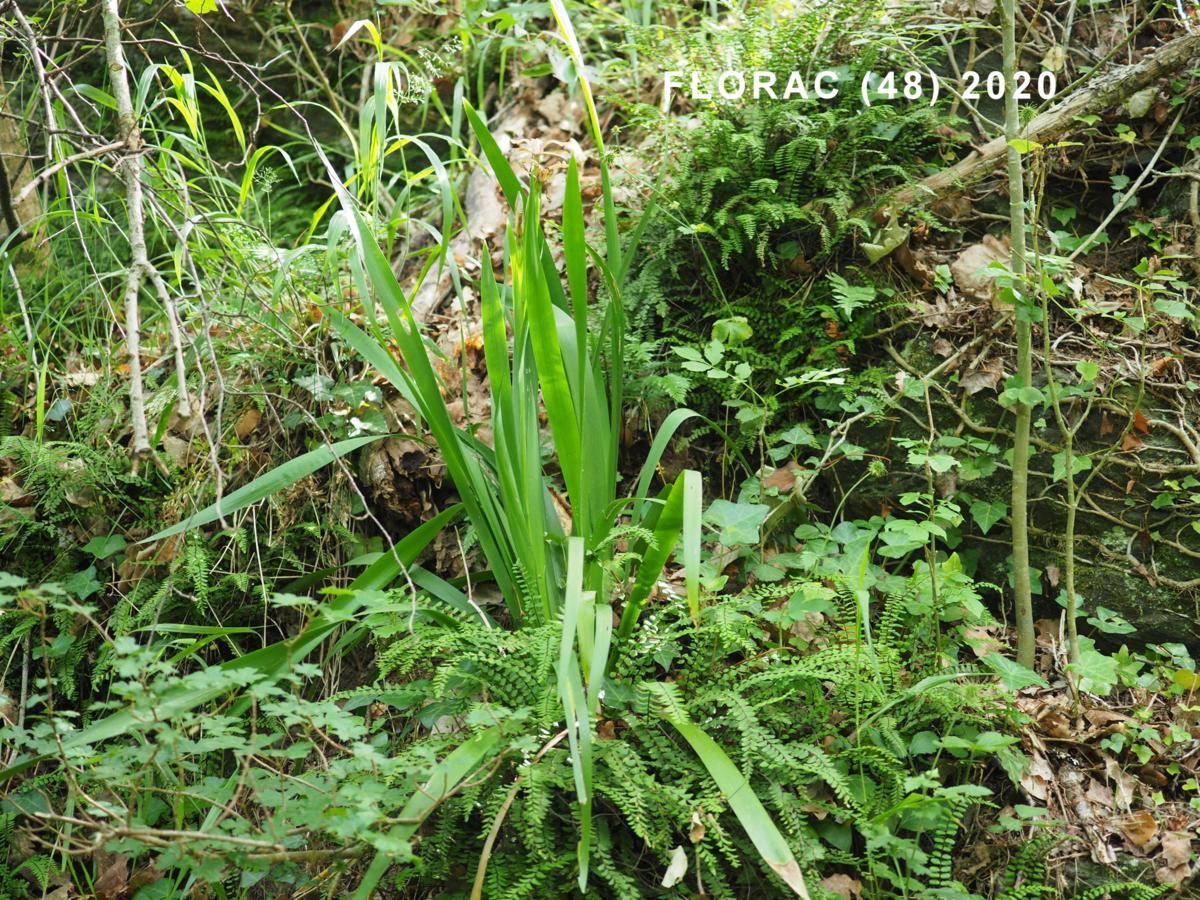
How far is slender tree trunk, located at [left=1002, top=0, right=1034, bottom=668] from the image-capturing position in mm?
2057

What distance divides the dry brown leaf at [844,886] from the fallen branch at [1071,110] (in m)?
1.77

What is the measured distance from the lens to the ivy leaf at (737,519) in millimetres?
2100

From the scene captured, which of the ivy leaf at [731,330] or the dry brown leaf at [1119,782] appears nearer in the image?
the dry brown leaf at [1119,782]

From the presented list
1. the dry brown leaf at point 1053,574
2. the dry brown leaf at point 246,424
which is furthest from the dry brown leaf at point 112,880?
the dry brown leaf at point 1053,574

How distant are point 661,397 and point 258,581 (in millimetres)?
1181

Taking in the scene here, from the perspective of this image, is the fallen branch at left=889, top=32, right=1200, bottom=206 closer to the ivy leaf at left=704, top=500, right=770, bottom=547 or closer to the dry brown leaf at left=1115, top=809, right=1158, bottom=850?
the ivy leaf at left=704, top=500, right=770, bottom=547

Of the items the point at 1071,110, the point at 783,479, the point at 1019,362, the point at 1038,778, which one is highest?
the point at 1071,110

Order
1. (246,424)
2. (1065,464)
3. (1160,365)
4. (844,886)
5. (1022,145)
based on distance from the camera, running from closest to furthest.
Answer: (844,886)
(1022,145)
(1065,464)
(1160,365)
(246,424)

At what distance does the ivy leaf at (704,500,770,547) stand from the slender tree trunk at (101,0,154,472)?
116cm

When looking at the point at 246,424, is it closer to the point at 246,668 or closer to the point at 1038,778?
the point at 246,668

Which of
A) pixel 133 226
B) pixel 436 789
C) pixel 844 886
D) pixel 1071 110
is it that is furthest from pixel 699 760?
pixel 1071 110

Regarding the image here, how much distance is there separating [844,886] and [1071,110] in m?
2.16

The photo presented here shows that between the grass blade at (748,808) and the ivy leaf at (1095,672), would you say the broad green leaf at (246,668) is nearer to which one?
the grass blade at (748,808)

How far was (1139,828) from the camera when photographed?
6.24 feet
